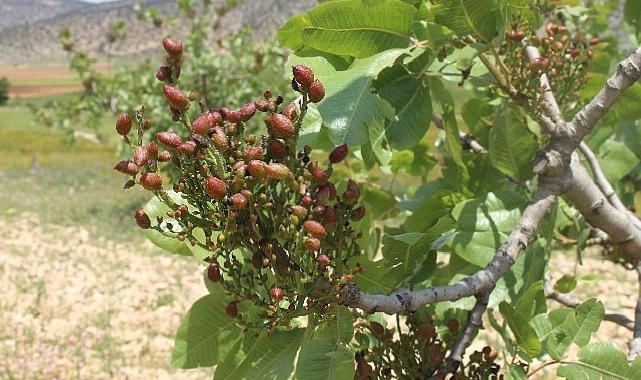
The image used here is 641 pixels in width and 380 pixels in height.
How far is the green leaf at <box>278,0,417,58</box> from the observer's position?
1.45 meters

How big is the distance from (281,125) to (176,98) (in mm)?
186

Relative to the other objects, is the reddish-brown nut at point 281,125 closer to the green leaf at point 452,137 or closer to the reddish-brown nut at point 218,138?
the reddish-brown nut at point 218,138

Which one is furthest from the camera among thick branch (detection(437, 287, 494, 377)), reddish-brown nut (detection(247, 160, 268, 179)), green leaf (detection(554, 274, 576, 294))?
green leaf (detection(554, 274, 576, 294))

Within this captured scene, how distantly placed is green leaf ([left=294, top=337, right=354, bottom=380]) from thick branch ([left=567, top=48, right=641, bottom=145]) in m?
0.88

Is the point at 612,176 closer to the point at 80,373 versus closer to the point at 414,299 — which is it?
the point at 414,299

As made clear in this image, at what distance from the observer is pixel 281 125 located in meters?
1.05

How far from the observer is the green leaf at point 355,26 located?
57.1 inches

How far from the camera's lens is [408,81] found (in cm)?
166

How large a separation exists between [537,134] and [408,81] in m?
1.11

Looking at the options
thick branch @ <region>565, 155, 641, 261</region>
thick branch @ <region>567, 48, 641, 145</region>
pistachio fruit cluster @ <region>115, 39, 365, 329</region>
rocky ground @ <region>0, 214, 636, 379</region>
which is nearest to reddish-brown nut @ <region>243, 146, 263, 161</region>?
pistachio fruit cluster @ <region>115, 39, 365, 329</region>

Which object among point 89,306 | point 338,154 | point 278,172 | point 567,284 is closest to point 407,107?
point 338,154

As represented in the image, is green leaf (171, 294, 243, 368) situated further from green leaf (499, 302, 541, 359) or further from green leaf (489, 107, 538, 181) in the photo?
green leaf (489, 107, 538, 181)

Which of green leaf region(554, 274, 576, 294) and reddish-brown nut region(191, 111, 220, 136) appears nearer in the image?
reddish-brown nut region(191, 111, 220, 136)

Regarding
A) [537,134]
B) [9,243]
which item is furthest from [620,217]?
[9,243]
